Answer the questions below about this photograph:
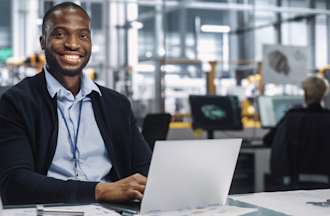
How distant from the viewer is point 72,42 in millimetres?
1800

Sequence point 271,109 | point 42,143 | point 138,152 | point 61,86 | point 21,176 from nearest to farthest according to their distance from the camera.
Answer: point 21,176, point 42,143, point 61,86, point 138,152, point 271,109

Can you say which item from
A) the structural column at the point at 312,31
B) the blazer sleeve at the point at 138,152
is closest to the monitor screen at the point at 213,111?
the blazer sleeve at the point at 138,152

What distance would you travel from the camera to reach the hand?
1410mm

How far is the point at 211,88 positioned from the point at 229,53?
138 inches

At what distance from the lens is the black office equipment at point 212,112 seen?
4.92 m

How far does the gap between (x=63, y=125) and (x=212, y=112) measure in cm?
328

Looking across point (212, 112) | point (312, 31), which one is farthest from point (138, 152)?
point (312, 31)

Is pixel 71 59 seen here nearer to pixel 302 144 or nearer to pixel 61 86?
pixel 61 86

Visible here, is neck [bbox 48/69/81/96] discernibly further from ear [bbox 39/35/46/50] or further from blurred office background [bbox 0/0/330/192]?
blurred office background [bbox 0/0/330/192]

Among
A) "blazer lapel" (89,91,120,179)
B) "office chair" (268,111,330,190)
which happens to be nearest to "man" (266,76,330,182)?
"office chair" (268,111,330,190)

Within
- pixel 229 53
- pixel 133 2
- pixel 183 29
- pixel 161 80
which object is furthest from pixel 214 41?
pixel 161 80

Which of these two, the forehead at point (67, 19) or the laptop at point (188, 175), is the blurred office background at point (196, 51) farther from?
the laptop at point (188, 175)

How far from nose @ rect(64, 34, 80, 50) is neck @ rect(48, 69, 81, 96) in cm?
11

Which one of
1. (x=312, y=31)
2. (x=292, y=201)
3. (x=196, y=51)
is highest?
(x=312, y=31)
